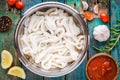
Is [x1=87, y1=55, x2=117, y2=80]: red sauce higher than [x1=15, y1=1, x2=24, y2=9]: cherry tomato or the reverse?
the reverse

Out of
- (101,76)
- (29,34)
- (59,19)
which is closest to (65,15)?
(59,19)

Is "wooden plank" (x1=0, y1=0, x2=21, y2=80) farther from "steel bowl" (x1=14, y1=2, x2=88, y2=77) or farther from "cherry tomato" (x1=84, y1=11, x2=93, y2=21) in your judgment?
"cherry tomato" (x1=84, y1=11, x2=93, y2=21)

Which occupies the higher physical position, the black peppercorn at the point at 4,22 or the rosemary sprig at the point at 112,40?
the black peppercorn at the point at 4,22

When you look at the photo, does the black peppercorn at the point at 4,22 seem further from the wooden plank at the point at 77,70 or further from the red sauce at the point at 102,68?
the red sauce at the point at 102,68

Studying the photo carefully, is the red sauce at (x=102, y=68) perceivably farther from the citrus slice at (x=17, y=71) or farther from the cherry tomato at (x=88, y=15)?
the citrus slice at (x=17, y=71)

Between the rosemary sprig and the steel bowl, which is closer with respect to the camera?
the steel bowl

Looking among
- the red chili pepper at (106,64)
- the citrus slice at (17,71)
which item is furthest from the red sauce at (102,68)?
the citrus slice at (17,71)

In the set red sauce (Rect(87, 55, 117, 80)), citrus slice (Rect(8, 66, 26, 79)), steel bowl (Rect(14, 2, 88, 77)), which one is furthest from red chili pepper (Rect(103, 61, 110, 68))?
citrus slice (Rect(8, 66, 26, 79))

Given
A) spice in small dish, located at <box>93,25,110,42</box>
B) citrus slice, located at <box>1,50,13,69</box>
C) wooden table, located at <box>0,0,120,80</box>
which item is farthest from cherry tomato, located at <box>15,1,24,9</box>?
spice in small dish, located at <box>93,25,110,42</box>

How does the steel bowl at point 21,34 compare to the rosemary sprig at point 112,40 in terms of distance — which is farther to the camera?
the rosemary sprig at point 112,40

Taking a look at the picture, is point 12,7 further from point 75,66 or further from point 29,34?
point 75,66

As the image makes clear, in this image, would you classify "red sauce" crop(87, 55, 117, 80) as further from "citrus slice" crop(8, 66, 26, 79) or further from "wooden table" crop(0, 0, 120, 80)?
"citrus slice" crop(8, 66, 26, 79)
